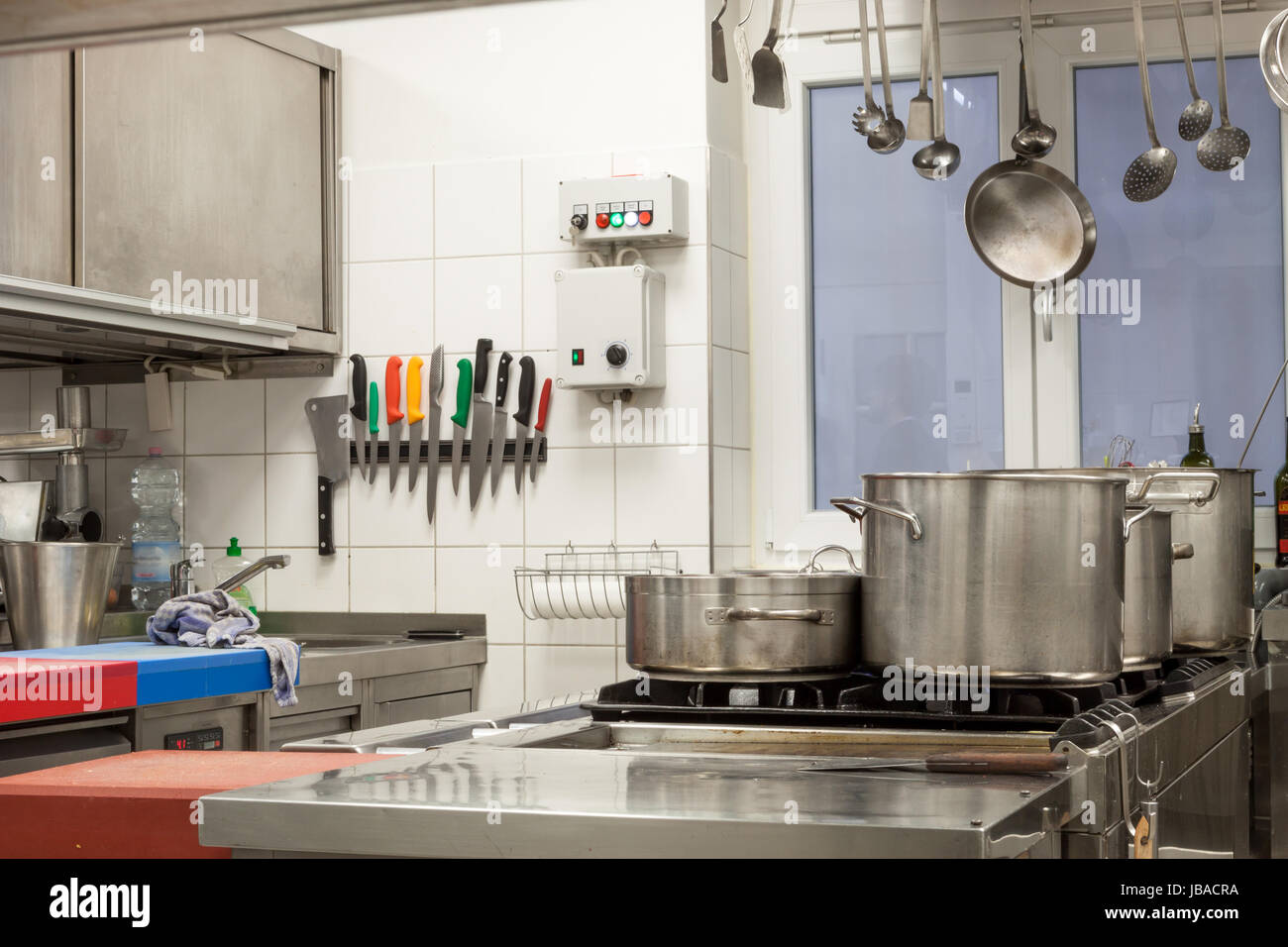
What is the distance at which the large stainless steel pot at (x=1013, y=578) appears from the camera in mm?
1292

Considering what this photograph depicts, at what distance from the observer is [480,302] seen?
9.96ft

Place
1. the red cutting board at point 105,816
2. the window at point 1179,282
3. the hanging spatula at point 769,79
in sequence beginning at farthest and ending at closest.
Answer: the window at point 1179,282
the hanging spatula at point 769,79
the red cutting board at point 105,816

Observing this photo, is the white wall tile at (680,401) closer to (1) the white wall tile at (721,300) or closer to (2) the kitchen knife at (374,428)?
(1) the white wall tile at (721,300)

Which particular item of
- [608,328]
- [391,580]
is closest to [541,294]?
[608,328]

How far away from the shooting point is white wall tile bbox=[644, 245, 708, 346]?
9.56 ft

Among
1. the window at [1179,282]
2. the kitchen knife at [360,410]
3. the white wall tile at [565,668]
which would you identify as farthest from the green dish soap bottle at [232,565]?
the window at [1179,282]

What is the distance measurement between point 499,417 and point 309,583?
1.94ft

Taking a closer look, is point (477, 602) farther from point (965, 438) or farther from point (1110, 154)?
point (1110, 154)

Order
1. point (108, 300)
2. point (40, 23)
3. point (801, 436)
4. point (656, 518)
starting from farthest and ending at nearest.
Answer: point (801, 436)
point (656, 518)
point (108, 300)
point (40, 23)

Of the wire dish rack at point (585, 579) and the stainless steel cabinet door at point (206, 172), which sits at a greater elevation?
the stainless steel cabinet door at point (206, 172)

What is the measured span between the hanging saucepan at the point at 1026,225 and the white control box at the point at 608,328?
67 cm
